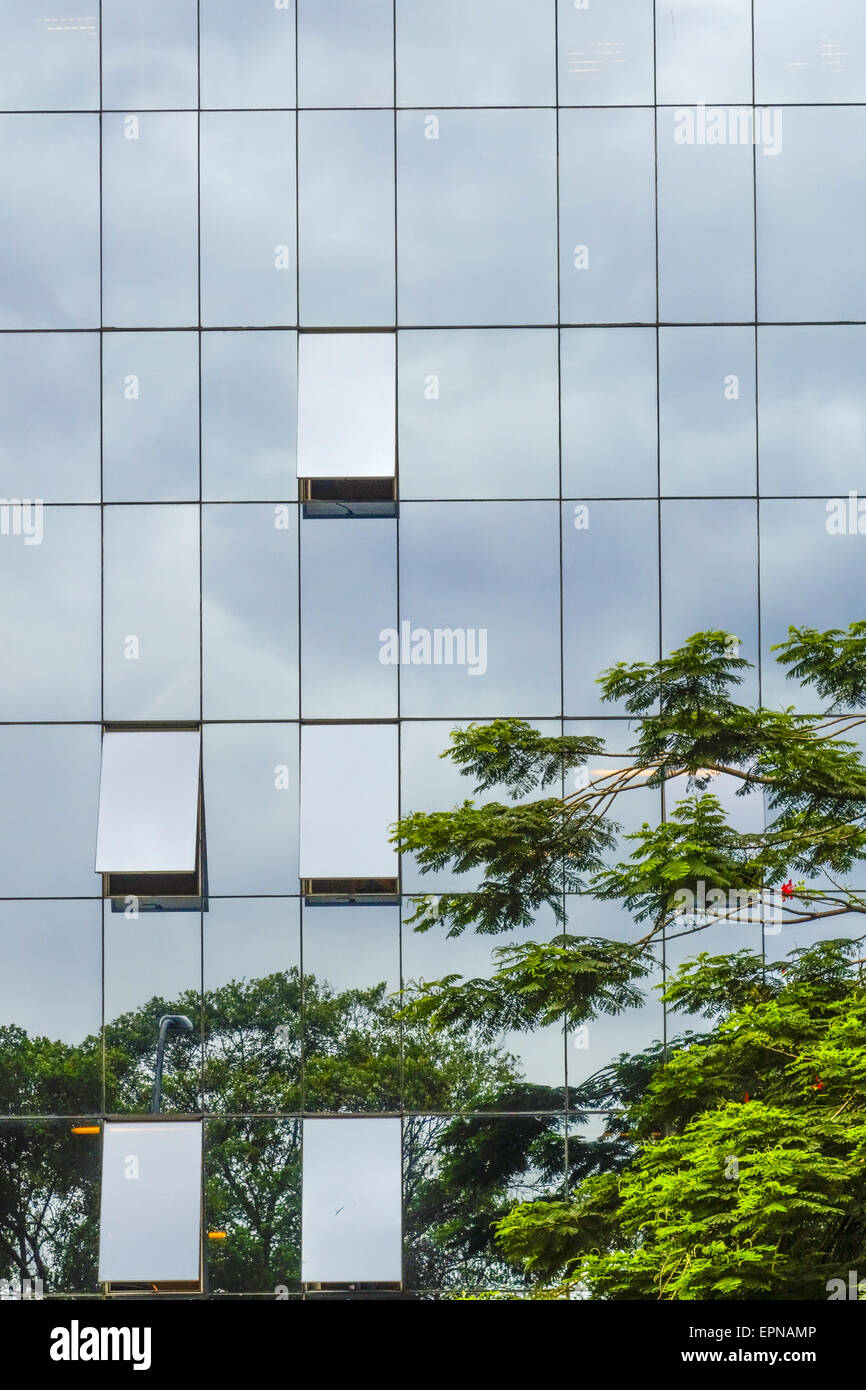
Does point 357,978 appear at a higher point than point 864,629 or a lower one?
lower

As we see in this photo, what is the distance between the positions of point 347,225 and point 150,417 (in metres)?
3.02

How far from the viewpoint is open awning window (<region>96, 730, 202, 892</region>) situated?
14.2 metres

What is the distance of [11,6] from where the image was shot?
15094 mm

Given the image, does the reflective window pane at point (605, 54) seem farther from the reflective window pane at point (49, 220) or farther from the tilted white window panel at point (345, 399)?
the reflective window pane at point (49, 220)

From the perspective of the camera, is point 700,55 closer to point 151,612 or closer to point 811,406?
point 811,406

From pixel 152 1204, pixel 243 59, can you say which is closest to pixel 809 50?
pixel 243 59

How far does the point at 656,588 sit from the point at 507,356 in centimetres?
301

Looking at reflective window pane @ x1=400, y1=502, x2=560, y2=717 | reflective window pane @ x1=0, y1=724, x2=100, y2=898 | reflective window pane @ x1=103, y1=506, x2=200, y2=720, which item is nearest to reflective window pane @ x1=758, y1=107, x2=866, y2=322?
reflective window pane @ x1=400, y1=502, x2=560, y2=717

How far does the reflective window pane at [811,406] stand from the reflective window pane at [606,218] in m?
1.51

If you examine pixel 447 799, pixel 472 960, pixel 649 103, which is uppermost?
pixel 649 103

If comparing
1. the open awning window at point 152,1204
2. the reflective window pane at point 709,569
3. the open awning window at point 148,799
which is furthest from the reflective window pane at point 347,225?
the open awning window at point 152,1204

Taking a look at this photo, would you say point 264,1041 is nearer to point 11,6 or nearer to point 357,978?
point 357,978

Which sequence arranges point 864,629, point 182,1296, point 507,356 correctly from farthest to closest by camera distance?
1. point 507,356
2. point 182,1296
3. point 864,629

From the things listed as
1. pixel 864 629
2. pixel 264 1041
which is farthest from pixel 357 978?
pixel 864 629
